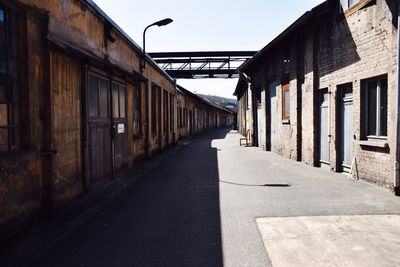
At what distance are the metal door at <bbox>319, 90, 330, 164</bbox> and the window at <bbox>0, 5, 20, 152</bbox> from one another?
8.91 m

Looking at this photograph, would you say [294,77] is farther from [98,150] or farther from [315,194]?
[98,150]

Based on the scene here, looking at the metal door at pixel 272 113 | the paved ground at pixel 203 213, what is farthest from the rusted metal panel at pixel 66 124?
the metal door at pixel 272 113

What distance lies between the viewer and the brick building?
7746 millimetres

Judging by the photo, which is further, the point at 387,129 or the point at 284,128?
the point at 284,128

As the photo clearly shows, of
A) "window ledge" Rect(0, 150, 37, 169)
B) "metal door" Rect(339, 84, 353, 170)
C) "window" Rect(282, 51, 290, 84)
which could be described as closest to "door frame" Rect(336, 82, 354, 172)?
"metal door" Rect(339, 84, 353, 170)

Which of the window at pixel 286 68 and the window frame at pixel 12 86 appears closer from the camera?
the window frame at pixel 12 86

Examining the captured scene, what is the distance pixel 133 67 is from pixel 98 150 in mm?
4321

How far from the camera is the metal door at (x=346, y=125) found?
9516 mm

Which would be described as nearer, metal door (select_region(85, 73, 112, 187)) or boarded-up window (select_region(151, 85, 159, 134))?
metal door (select_region(85, 73, 112, 187))

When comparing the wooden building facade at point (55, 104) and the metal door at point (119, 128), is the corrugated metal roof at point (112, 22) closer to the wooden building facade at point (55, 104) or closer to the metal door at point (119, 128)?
the wooden building facade at point (55, 104)

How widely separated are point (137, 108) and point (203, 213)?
7.34m

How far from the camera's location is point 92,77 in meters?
7.70

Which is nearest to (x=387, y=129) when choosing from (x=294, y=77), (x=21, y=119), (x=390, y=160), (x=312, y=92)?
(x=390, y=160)

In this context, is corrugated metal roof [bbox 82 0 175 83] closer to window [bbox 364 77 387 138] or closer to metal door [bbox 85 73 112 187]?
metal door [bbox 85 73 112 187]
